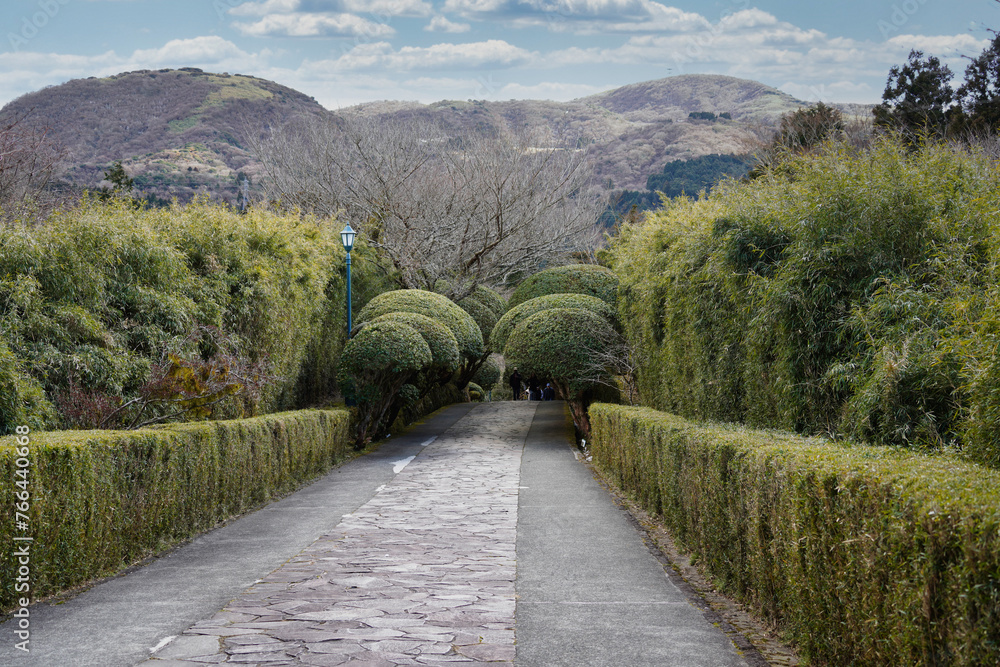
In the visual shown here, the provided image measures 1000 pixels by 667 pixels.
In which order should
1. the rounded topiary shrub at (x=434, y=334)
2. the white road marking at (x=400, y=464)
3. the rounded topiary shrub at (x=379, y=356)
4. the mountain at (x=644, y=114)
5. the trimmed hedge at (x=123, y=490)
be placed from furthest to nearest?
the mountain at (x=644, y=114), the rounded topiary shrub at (x=434, y=334), the rounded topiary shrub at (x=379, y=356), the white road marking at (x=400, y=464), the trimmed hedge at (x=123, y=490)

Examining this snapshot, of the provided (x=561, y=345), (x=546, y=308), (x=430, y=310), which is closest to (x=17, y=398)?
(x=561, y=345)

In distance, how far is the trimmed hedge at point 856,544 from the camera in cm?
273

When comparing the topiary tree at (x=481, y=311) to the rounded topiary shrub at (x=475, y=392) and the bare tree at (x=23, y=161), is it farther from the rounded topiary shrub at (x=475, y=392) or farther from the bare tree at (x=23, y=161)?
the bare tree at (x=23, y=161)

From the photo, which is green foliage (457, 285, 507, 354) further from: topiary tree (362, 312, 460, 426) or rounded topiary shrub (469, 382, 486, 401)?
rounded topiary shrub (469, 382, 486, 401)

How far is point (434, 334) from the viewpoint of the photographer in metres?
19.2

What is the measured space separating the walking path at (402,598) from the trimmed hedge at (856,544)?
0.56 meters

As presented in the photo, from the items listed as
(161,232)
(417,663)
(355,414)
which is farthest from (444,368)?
(417,663)

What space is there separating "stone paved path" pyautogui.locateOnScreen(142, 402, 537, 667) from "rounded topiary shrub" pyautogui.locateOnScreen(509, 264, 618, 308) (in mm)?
13565

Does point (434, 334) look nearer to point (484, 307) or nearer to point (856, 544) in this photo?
point (484, 307)

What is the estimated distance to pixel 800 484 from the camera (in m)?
4.23

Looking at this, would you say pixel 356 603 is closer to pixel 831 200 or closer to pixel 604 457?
pixel 831 200

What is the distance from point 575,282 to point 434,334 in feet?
20.7

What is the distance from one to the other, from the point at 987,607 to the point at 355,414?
16.5m

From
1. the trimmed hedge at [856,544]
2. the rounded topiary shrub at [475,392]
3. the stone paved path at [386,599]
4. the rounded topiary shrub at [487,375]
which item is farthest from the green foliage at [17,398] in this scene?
Answer: the rounded topiary shrub at [475,392]
